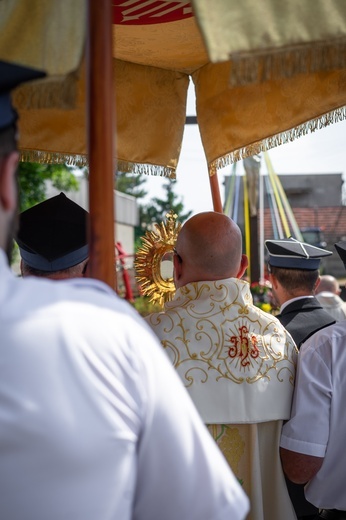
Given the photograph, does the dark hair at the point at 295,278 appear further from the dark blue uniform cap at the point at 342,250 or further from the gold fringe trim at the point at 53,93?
the gold fringe trim at the point at 53,93

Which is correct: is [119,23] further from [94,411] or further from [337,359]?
[94,411]

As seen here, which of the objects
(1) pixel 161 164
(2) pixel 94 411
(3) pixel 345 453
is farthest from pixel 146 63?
(2) pixel 94 411

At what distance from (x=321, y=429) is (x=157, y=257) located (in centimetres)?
125

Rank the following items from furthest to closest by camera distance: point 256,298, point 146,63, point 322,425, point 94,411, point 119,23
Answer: point 256,298 → point 146,63 → point 119,23 → point 322,425 → point 94,411

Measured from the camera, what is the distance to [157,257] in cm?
331

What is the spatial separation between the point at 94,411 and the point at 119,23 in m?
2.18

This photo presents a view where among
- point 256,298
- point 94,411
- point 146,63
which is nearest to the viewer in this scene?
point 94,411

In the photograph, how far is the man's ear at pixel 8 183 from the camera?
1.25 metres

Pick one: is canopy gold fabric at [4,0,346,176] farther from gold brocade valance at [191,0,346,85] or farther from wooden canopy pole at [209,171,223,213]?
gold brocade valance at [191,0,346,85]

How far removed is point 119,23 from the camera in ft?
9.69

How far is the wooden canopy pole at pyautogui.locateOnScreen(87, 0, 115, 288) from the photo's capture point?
159 centimetres

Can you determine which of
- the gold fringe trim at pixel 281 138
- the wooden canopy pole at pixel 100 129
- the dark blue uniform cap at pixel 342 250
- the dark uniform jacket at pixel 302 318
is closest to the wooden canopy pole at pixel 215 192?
the gold fringe trim at pixel 281 138

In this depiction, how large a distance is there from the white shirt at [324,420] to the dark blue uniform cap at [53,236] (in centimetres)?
103

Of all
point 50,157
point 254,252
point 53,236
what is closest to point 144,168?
point 50,157
